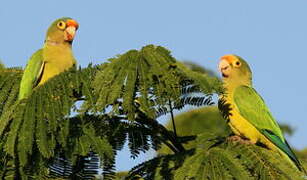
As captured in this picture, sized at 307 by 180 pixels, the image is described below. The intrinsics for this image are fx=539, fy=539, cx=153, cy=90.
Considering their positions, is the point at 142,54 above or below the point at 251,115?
above

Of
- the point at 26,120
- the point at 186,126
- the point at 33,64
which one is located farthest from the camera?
the point at 186,126

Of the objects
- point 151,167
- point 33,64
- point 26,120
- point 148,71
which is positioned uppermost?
point 33,64

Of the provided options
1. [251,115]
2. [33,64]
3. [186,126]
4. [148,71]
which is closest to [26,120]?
[148,71]

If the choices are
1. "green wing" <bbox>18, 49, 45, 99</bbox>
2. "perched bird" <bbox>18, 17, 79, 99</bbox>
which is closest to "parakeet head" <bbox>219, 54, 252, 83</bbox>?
"perched bird" <bbox>18, 17, 79, 99</bbox>

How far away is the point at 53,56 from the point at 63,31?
51cm

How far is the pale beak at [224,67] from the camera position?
5.98 m

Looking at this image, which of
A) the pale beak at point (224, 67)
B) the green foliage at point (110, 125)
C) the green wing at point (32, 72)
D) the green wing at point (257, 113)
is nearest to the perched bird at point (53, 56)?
the green wing at point (32, 72)

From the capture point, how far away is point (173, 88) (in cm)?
361

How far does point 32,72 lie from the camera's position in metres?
5.26

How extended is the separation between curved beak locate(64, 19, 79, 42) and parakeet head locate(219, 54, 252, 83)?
1680 mm

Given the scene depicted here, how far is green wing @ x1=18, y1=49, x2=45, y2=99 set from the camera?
4.86 meters

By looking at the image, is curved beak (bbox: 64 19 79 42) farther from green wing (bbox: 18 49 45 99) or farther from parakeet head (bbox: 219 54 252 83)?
parakeet head (bbox: 219 54 252 83)

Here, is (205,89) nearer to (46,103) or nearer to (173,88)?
(173,88)

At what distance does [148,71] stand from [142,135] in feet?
3.69
